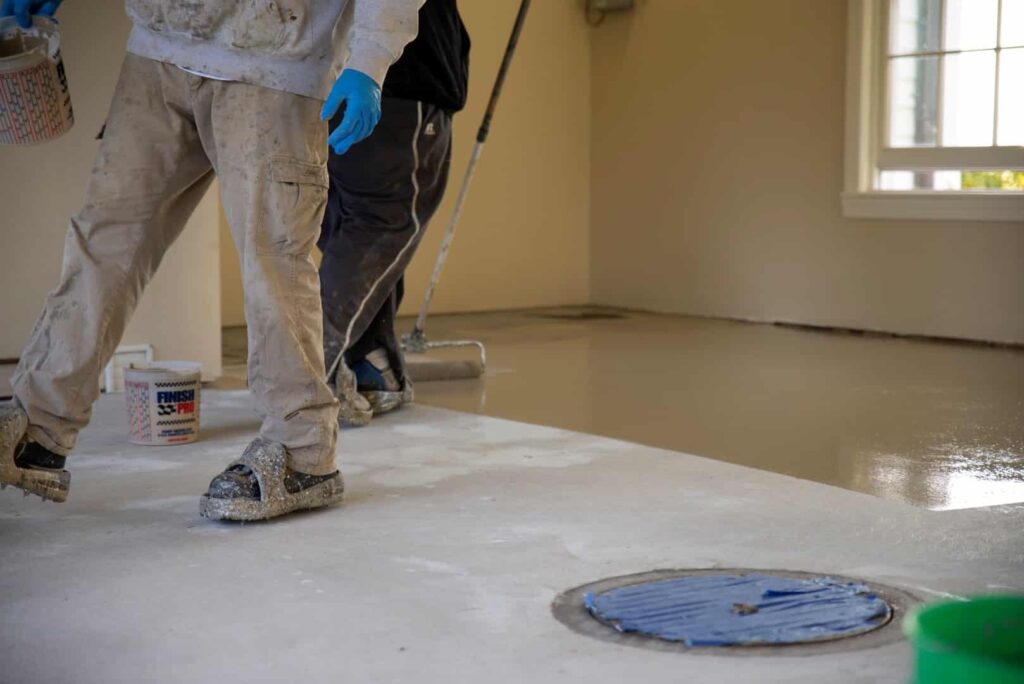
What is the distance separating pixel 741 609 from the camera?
1.90 metres

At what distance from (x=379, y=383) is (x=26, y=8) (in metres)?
1.42

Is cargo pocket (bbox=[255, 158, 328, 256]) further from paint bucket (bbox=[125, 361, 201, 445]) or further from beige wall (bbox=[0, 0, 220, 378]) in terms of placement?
beige wall (bbox=[0, 0, 220, 378])

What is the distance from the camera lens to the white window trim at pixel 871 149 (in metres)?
5.74

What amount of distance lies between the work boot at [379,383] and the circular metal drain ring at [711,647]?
163 cm

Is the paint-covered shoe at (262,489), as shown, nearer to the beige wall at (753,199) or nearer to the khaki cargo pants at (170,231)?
the khaki cargo pants at (170,231)

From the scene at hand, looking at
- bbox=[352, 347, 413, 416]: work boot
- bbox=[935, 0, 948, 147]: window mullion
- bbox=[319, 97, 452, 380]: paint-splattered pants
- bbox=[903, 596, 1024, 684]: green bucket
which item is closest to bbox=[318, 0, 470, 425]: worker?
bbox=[319, 97, 452, 380]: paint-splattered pants

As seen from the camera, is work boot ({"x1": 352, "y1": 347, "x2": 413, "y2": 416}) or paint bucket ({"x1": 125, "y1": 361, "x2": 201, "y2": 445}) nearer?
paint bucket ({"x1": 125, "y1": 361, "x2": 201, "y2": 445})

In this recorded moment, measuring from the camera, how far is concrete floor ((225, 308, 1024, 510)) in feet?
10.1

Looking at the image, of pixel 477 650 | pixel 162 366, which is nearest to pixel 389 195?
pixel 162 366

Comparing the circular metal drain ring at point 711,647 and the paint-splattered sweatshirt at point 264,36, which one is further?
the paint-splattered sweatshirt at point 264,36

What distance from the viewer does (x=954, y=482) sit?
9.44ft

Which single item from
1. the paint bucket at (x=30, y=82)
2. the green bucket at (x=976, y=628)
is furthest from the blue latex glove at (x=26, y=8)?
the green bucket at (x=976, y=628)

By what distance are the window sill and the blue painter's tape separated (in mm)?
3825

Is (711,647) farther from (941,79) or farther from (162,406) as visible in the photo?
(941,79)
